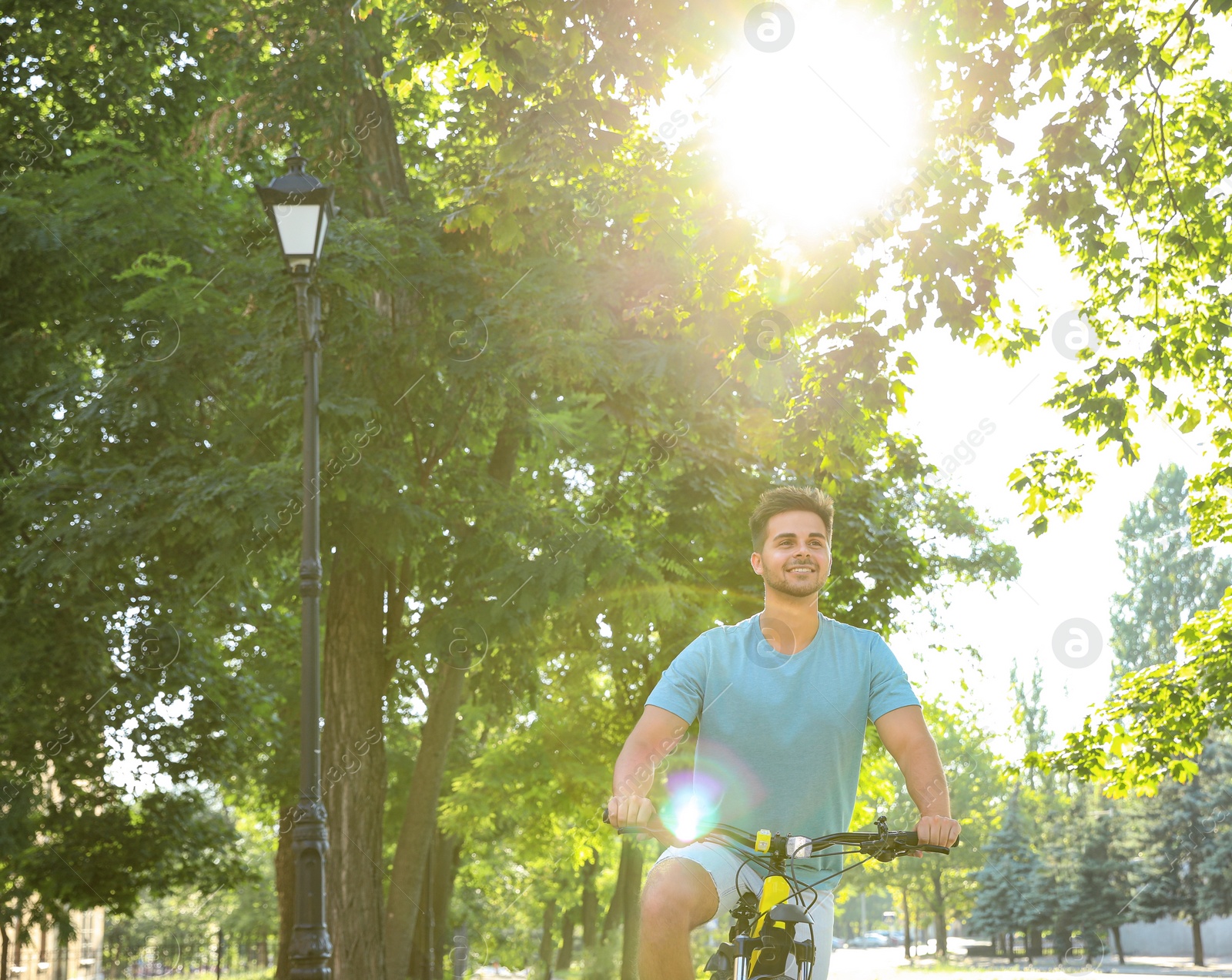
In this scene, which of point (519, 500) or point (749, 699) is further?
point (519, 500)

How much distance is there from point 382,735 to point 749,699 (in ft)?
36.9

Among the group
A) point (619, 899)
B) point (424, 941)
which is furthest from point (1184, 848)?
point (424, 941)

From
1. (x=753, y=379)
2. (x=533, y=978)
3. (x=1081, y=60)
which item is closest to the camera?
(x=753, y=379)

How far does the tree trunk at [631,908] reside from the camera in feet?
69.5

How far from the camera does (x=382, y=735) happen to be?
14.1 m

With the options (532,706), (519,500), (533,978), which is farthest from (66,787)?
(533,978)

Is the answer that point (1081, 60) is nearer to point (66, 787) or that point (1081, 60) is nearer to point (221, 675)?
point (221, 675)

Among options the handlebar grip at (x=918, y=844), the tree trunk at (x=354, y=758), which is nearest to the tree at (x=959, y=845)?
the tree trunk at (x=354, y=758)

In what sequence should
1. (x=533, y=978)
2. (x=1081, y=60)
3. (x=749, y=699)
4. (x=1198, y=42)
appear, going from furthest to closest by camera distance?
(x=533, y=978)
(x=1198, y=42)
(x=1081, y=60)
(x=749, y=699)

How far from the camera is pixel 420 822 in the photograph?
52.0 feet

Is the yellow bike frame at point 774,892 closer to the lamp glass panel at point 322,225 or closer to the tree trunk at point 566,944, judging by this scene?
the lamp glass panel at point 322,225

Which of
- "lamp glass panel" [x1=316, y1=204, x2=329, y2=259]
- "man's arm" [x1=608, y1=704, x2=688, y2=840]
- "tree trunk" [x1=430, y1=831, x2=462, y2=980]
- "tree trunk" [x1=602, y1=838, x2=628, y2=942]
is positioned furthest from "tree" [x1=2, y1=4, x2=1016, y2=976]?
"tree trunk" [x1=602, y1=838, x2=628, y2=942]

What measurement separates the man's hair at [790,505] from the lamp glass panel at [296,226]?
7.29 m

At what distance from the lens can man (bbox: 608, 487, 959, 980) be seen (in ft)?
10.8
